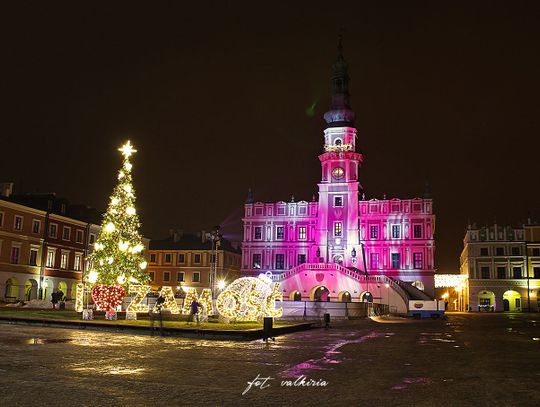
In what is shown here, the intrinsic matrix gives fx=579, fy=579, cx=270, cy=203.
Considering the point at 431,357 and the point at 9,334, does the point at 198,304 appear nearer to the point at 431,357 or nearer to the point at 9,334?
the point at 9,334

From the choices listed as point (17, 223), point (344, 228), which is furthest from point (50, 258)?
point (344, 228)

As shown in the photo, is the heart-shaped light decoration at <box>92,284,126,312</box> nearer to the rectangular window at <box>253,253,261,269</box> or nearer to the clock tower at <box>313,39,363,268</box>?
the clock tower at <box>313,39,363,268</box>

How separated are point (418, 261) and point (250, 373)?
212 feet

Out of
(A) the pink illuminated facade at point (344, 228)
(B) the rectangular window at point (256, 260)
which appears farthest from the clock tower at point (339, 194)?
(B) the rectangular window at point (256, 260)

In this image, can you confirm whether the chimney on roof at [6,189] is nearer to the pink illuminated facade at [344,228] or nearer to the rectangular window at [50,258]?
the rectangular window at [50,258]

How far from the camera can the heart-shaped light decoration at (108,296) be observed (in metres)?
31.1

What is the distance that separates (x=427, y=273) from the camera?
73.3m

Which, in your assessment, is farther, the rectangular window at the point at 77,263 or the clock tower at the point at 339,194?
the clock tower at the point at 339,194

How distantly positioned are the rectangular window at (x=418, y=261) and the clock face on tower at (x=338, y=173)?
13978mm

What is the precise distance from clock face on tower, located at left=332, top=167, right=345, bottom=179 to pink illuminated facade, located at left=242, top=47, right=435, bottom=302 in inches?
5.2

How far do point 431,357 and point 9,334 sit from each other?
14.8 meters

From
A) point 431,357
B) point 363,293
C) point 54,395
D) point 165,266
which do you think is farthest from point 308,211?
point 54,395

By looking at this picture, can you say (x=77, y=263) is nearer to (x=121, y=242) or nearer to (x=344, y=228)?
Result: (x=344, y=228)

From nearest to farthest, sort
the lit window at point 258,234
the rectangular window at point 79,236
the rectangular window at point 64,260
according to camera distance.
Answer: the rectangular window at point 64,260, the rectangular window at point 79,236, the lit window at point 258,234
